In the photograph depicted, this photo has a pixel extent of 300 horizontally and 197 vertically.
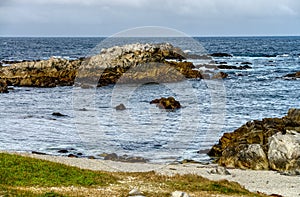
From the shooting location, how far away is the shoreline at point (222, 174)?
86.1ft

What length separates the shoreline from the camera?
26252 mm

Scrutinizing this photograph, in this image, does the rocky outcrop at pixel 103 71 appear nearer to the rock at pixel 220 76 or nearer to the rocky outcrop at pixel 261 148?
the rock at pixel 220 76

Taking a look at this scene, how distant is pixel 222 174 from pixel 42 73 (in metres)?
63.3

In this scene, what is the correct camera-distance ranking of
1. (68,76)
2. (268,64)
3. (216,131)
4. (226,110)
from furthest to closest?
(268,64) → (68,76) → (226,110) → (216,131)

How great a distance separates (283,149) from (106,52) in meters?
73.2

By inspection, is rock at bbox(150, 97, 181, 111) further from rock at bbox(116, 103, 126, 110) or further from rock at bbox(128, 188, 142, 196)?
rock at bbox(128, 188, 142, 196)

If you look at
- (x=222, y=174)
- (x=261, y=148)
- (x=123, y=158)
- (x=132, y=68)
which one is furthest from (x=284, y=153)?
(x=132, y=68)

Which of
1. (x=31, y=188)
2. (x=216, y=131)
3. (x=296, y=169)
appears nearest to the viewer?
(x=31, y=188)

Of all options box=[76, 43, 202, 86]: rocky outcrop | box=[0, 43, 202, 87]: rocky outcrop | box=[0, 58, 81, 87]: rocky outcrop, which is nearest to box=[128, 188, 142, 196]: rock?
box=[0, 43, 202, 87]: rocky outcrop

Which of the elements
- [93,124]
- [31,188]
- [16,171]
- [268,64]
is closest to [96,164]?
[16,171]

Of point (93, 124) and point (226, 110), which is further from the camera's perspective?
point (226, 110)

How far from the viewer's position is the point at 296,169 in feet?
101

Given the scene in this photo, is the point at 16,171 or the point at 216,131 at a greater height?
the point at 16,171

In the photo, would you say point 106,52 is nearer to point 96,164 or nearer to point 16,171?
point 96,164
